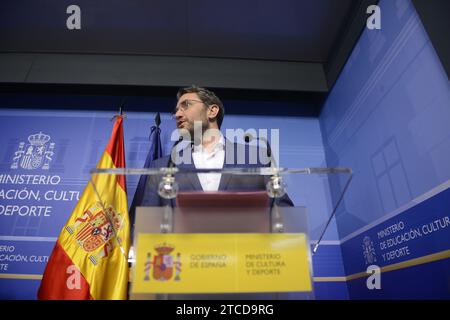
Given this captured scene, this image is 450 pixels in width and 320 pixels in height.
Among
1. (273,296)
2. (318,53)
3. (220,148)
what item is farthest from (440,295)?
(318,53)

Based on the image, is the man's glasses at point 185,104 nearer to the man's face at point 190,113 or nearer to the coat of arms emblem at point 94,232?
the man's face at point 190,113

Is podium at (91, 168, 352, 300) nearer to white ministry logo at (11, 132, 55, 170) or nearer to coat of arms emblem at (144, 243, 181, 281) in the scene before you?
coat of arms emblem at (144, 243, 181, 281)

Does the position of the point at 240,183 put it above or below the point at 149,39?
below

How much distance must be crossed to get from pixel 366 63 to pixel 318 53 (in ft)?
2.44

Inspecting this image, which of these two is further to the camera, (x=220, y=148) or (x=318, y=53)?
(x=318, y=53)

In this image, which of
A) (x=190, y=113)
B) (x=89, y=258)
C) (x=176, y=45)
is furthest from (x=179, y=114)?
(x=176, y=45)

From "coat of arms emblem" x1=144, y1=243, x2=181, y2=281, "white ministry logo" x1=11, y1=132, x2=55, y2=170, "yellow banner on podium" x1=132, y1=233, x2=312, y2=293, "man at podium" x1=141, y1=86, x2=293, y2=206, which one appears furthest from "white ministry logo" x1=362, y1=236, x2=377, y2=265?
"white ministry logo" x1=11, y1=132, x2=55, y2=170

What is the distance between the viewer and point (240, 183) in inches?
34.9

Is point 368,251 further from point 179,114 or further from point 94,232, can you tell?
point 94,232

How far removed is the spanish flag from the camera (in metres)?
1.61

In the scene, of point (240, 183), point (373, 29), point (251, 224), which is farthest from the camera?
point (373, 29)
